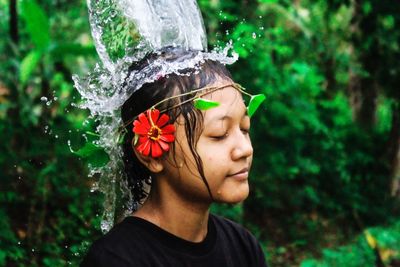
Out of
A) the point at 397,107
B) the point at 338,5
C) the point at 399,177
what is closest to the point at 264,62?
the point at 338,5

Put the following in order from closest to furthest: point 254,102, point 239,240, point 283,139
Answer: point 254,102 < point 239,240 < point 283,139

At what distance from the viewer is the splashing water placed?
209cm

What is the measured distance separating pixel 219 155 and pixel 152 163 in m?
0.24

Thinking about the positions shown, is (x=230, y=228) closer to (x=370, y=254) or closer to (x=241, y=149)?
(x=241, y=149)

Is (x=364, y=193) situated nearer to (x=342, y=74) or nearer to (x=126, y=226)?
(x=342, y=74)

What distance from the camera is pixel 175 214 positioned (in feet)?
6.53

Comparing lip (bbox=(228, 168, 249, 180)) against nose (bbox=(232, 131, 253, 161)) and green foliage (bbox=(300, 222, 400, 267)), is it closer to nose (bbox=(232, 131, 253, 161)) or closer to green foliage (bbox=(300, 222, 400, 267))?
nose (bbox=(232, 131, 253, 161))

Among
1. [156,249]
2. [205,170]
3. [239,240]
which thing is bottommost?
[239,240]

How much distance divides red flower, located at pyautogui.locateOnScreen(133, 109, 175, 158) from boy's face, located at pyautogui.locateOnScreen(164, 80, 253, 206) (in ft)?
0.11

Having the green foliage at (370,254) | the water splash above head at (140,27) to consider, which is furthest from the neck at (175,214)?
the green foliage at (370,254)

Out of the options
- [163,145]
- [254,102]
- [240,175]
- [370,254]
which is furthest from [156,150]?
[370,254]

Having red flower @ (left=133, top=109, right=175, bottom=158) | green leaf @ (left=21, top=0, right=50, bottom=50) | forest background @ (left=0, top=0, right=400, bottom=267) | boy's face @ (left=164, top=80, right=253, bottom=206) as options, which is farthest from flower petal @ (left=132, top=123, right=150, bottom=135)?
forest background @ (left=0, top=0, right=400, bottom=267)

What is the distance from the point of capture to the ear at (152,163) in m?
1.96

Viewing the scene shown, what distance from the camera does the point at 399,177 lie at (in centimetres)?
688
